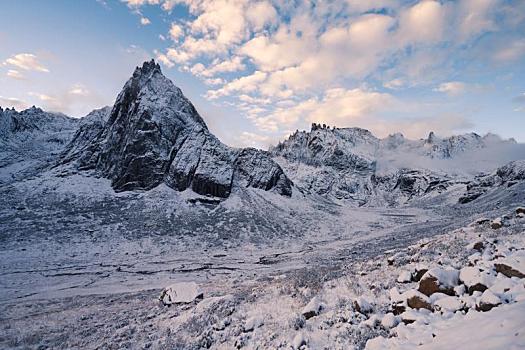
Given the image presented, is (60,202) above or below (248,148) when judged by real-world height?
below

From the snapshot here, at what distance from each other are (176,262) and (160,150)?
4013cm

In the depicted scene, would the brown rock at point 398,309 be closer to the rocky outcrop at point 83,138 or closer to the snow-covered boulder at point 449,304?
the snow-covered boulder at point 449,304

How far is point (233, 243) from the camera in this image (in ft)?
182

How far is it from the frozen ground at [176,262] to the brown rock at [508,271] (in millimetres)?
3840

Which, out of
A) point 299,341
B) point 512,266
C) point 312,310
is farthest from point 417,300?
point 299,341

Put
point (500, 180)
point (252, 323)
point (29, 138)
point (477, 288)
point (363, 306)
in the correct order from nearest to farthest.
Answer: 1. point (477, 288)
2. point (363, 306)
3. point (252, 323)
4. point (500, 180)
5. point (29, 138)

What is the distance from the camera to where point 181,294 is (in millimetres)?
20047

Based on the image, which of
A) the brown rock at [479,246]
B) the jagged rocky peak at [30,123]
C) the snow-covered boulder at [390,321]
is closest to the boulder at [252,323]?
the snow-covered boulder at [390,321]

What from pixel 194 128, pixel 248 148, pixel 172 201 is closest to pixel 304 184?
pixel 248 148

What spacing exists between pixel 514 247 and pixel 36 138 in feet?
530

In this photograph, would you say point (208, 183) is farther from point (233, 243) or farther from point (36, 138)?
point (36, 138)

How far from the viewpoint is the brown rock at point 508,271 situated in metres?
8.48

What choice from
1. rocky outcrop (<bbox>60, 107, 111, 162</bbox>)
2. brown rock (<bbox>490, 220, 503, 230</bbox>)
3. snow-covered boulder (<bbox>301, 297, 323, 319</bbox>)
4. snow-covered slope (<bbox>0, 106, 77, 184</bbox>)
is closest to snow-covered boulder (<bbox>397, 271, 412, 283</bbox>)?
snow-covered boulder (<bbox>301, 297, 323, 319</bbox>)

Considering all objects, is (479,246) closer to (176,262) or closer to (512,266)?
(512,266)
